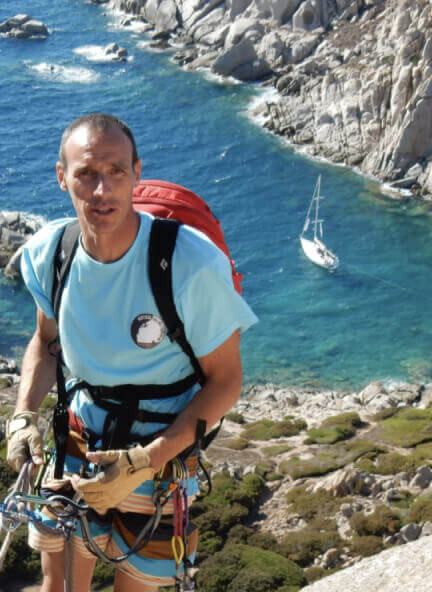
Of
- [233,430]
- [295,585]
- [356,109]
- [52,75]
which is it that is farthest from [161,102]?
[295,585]

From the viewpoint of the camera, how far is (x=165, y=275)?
5.08 metres

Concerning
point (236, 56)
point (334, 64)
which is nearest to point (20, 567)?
point (334, 64)

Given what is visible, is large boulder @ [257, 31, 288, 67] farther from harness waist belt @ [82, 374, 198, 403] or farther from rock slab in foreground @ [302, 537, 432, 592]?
harness waist belt @ [82, 374, 198, 403]

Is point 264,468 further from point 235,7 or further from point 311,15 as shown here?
point 235,7

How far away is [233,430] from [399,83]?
3894 cm

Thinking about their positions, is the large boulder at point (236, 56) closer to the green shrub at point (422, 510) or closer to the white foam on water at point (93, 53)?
the white foam on water at point (93, 53)

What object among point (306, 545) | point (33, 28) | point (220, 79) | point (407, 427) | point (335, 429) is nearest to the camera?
point (306, 545)

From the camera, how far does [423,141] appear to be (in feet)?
219

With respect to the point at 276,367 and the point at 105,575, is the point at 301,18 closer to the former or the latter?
the point at 276,367

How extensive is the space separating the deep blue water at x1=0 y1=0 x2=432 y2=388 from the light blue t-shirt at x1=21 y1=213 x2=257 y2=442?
152 ft

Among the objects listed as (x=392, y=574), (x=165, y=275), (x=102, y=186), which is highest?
(x=102, y=186)

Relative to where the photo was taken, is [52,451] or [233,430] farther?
[233,430]

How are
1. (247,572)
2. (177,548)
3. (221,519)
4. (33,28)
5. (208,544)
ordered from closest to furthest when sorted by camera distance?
(177,548)
(247,572)
(208,544)
(221,519)
(33,28)

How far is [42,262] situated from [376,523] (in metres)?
21.2
